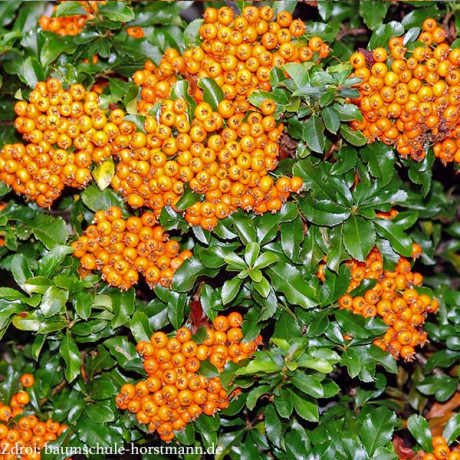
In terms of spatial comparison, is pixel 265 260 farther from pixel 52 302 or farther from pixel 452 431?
pixel 452 431

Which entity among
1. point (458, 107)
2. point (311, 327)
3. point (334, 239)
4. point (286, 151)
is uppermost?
point (458, 107)

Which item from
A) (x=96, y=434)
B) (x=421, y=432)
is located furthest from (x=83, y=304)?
(x=421, y=432)

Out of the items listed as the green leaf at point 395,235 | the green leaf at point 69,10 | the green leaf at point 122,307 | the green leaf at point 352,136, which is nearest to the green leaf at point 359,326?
the green leaf at point 395,235

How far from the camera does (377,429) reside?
9.69 ft

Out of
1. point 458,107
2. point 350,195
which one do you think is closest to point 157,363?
point 350,195

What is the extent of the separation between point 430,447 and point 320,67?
1623 millimetres

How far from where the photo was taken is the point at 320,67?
2791mm

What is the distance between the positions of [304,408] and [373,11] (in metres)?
1.88

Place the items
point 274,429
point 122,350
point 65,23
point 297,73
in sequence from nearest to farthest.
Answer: point 297,73 < point 274,429 < point 122,350 < point 65,23

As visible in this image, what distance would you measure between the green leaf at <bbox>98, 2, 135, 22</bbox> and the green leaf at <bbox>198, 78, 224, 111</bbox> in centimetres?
70

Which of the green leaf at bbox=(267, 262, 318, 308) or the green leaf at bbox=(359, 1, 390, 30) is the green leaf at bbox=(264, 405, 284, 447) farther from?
the green leaf at bbox=(359, 1, 390, 30)

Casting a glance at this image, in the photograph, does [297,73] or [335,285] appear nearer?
[297,73]

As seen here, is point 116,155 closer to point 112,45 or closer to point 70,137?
point 70,137

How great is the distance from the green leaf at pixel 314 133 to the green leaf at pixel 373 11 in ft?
2.77
